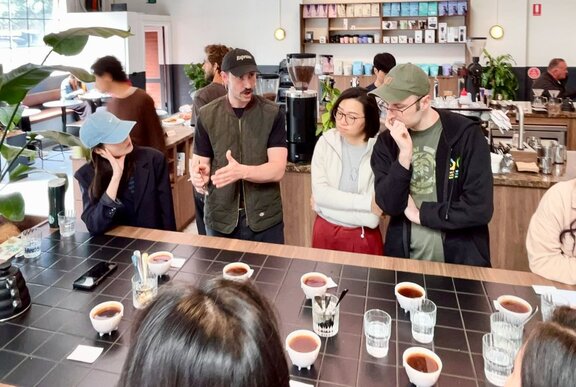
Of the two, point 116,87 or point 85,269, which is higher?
point 116,87

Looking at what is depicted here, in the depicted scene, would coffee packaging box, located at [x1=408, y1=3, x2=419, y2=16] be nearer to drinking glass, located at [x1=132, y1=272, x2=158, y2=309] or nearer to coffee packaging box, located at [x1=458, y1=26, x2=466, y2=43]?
coffee packaging box, located at [x1=458, y1=26, x2=466, y2=43]

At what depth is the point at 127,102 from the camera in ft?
12.0

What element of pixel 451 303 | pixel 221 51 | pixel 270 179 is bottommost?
pixel 451 303

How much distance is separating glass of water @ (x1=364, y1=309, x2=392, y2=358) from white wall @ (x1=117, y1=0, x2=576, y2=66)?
8.00 meters

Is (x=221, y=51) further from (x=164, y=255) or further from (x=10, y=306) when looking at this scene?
(x=10, y=306)

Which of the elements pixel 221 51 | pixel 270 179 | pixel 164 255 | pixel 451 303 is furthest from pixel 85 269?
pixel 221 51

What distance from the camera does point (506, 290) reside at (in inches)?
72.9

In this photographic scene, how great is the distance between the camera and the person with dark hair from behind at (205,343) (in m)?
0.67

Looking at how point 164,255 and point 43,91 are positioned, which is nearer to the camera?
point 164,255

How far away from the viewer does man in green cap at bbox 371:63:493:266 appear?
2121mm

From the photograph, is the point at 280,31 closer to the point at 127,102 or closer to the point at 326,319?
the point at 127,102

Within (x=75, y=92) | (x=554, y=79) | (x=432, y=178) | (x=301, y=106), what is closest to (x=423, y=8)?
(x=554, y=79)

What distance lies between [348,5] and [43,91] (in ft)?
17.0

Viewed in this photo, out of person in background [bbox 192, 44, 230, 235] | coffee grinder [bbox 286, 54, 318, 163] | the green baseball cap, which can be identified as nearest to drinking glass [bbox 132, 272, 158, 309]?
the green baseball cap
